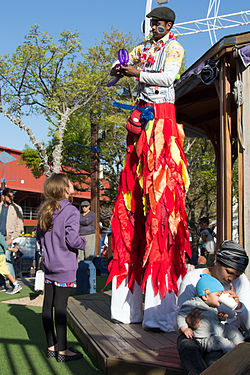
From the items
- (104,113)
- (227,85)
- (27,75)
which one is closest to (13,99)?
(27,75)

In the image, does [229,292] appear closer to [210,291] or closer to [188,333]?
[210,291]

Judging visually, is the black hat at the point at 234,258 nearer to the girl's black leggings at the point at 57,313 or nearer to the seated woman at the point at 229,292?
the seated woman at the point at 229,292

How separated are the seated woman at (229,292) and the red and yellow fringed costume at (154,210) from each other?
0.88 metres

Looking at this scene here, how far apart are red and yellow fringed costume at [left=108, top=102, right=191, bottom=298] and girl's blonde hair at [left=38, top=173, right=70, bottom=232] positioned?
0.64 meters

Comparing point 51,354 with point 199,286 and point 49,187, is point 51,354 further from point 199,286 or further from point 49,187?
point 199,286

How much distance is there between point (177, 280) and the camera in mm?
3545

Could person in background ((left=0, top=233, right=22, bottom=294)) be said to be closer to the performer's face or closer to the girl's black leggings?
the girl's black leggings

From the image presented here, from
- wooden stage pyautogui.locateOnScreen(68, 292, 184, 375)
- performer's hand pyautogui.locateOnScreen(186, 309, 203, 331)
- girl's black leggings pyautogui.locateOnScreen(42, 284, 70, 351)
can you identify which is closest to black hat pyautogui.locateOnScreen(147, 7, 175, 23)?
girl's black leggings pyautogui.locateOnScreen(42, 284, 70, 351)

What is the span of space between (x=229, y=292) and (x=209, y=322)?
0.21 m

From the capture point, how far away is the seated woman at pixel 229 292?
2318mm

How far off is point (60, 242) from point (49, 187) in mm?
459

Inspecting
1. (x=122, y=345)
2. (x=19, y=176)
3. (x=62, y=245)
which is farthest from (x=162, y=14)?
(x=19, y=176)

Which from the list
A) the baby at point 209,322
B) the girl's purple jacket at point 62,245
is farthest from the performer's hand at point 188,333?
the girl's purple jacket at point 62,245

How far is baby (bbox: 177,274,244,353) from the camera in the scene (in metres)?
2.30
